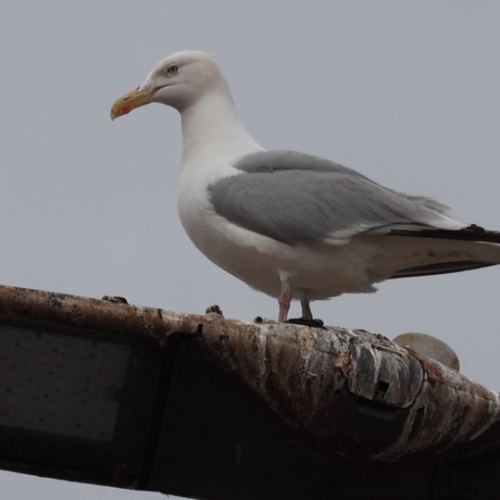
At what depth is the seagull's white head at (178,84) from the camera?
22.1 feet

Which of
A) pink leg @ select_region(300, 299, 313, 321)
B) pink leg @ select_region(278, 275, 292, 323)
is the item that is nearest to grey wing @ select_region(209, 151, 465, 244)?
pink leg @ select_region(278, 275, 292, 323)

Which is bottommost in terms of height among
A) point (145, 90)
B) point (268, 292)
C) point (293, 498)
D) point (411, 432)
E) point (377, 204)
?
point (293, 498)

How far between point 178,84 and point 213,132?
46cm

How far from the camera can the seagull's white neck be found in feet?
20.8

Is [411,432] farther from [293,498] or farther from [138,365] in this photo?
[138,365]

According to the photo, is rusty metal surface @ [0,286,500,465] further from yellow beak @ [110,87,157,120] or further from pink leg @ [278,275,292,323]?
yellow beak @ [110,87,157,120]

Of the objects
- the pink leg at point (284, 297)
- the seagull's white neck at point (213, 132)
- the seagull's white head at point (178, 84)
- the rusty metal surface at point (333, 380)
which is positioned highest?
the seagull's white head at point (178, 84)

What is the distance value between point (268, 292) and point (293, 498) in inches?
94.3

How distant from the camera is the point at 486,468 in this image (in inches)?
153

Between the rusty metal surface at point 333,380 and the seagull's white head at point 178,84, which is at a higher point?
the seagull's white head at point 178,84

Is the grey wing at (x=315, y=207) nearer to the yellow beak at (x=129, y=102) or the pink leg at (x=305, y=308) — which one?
the pink leg at (x=305, y=308)

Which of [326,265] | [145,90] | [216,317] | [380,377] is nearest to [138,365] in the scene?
[216,317]

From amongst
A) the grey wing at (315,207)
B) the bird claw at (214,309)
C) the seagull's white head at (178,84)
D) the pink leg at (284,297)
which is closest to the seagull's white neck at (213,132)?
the seagull's white head at (178,84)

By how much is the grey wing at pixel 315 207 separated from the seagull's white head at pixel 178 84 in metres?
0.97
